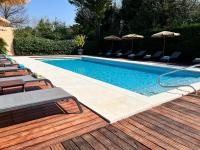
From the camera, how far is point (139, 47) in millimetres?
17844

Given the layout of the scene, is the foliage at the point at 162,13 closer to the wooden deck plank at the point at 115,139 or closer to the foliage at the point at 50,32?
the foliage at the point at 50,32

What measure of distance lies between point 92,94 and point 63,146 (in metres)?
2.68

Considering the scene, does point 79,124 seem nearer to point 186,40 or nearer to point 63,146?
point 63,146

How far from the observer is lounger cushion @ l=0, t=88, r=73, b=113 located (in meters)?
3.80

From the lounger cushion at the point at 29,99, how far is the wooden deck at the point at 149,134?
41.8 inches

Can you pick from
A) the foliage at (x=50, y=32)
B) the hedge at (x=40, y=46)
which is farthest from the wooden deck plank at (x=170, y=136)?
the foliage at (x=50, y=32)

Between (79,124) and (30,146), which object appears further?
(79,124)

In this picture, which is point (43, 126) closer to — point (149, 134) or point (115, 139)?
point (115, 139)

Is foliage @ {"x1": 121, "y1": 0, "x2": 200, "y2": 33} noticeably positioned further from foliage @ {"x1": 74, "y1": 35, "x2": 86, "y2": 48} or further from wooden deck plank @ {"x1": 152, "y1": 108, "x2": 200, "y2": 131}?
wooden deck plank @ {"x1": 152, "y1": 108, "x2": 200, "y2": 131}

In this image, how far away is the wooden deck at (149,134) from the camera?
3.26m

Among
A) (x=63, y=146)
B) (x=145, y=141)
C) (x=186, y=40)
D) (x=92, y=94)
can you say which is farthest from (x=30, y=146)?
(x=186, y=40)

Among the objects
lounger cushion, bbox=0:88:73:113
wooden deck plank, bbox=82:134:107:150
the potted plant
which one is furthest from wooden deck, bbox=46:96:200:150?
the potted plant

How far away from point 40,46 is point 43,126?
17379 millimetres

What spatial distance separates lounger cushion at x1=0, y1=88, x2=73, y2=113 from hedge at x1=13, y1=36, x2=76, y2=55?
52.5 feet
